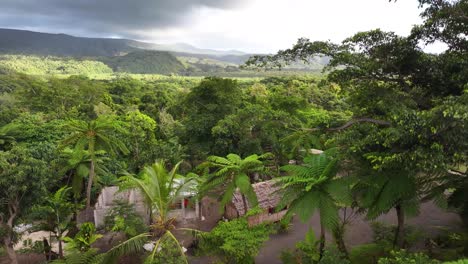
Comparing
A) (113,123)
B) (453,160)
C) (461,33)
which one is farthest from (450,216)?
(113,123)

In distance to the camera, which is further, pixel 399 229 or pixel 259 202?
pixel 259 202

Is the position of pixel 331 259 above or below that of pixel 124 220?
above

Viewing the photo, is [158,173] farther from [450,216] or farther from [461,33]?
[450,216]

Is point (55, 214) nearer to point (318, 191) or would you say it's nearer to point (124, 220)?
point (124, 220)

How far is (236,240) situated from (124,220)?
5478mm

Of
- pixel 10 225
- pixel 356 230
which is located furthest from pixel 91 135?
pixel 356 230

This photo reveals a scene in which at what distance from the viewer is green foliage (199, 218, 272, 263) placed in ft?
29.9

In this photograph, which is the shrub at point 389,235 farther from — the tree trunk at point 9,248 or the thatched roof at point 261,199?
the tree trunk at point 9,248

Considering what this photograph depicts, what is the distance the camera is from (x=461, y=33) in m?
9.11

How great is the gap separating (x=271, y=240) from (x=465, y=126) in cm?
946

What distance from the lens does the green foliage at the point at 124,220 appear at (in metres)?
12.3

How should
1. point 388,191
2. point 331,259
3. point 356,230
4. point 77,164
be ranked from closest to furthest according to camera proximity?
point 388,191 < point 331,259 < point 356,230 < point 77,164

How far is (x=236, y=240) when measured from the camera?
366 inches

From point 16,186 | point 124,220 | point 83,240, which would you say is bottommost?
point 83,240
